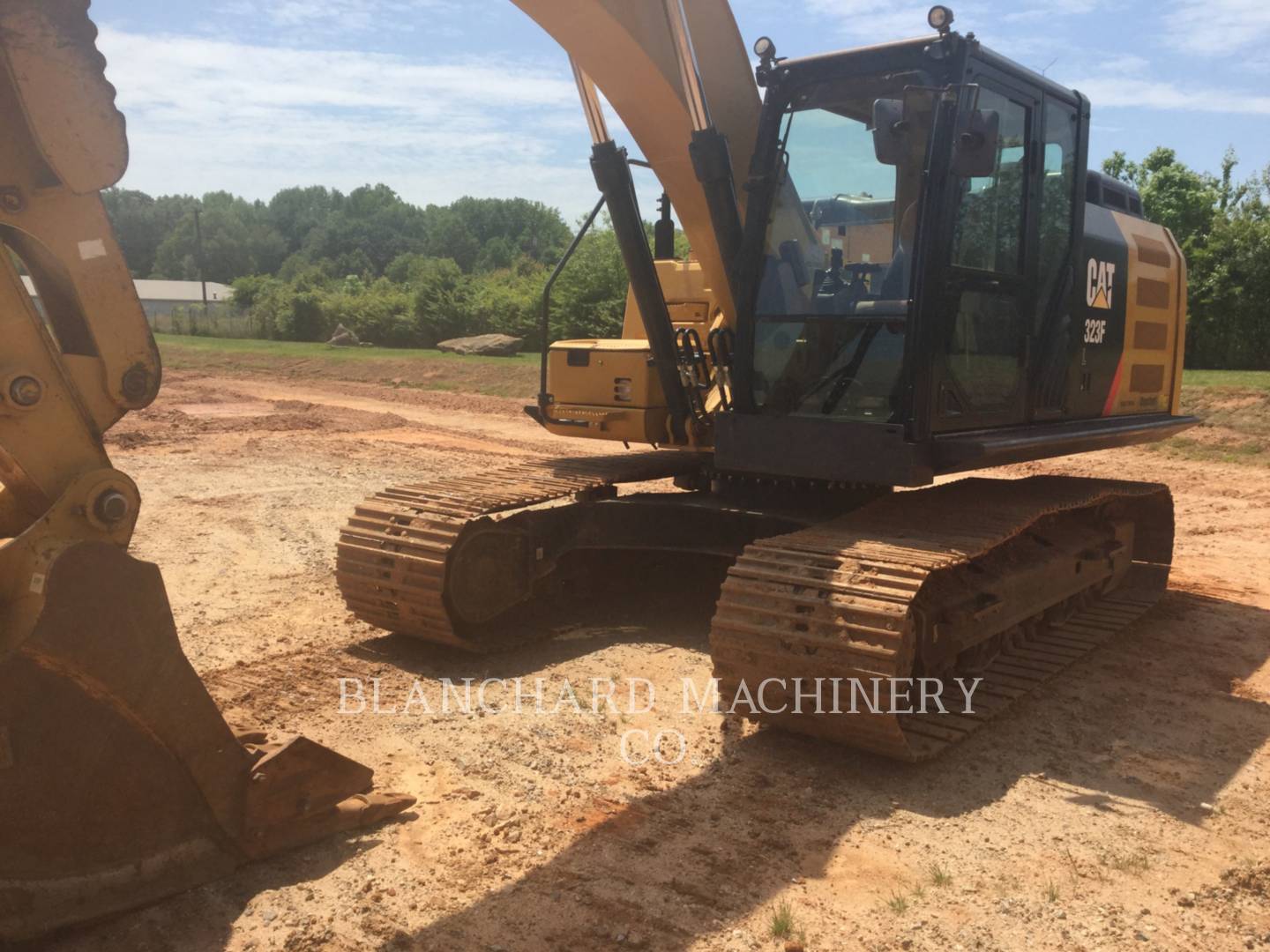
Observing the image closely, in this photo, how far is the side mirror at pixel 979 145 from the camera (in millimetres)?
4828

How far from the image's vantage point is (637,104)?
216 inches

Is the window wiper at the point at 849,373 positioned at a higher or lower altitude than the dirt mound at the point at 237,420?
higher

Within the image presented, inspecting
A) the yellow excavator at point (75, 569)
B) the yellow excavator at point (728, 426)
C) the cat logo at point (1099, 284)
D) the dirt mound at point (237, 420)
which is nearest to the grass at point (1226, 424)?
the yellow excavator at point (728, 426)

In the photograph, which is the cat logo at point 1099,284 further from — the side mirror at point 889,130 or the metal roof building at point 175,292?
the metal roof building at point 175,292

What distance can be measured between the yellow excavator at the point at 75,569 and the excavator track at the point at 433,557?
236cm

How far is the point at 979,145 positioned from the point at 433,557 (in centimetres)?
321

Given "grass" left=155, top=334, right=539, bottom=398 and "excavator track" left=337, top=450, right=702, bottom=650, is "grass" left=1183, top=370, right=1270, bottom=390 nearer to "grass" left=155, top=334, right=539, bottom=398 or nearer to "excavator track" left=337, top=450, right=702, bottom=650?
"grass" left=155, top=334, right=539, bottom=398

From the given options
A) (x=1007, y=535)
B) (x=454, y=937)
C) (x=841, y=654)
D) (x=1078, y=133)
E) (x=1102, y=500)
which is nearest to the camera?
(x=454, y=937)

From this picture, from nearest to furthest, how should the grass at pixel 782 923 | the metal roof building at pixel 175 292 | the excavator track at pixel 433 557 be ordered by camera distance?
1. the grass at pixel 782 923
2. the excavator track at pixel 433 557
3. the metal roof building at pixel 175 292

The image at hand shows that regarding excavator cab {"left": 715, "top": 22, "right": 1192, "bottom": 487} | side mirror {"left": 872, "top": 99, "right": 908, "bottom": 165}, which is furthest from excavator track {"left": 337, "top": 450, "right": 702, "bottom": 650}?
side mirror {"left": 872, "top": 99, "right": 908, "bottom": 165}

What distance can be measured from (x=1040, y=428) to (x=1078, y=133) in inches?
62.4

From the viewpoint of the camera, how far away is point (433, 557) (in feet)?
19.2

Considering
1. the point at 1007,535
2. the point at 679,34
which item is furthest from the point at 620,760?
the point at 679,34

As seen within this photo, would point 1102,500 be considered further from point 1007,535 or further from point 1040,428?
point 1007,535
